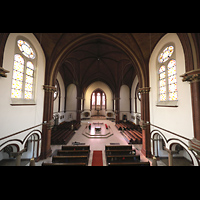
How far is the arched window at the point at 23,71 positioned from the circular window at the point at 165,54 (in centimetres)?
929

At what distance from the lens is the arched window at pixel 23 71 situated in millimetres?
5578

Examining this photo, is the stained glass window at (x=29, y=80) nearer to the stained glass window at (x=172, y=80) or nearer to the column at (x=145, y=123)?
the column at (x=145, y=123)

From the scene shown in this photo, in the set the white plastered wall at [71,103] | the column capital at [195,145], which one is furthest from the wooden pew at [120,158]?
the white plastered wall at [71,103]

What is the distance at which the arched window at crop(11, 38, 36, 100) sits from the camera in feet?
18.3

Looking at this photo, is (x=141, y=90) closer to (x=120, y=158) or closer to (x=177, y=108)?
(x=177, y=108)

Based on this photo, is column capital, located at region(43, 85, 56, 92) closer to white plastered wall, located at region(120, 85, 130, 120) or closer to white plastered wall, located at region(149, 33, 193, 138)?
white plastered wall, located at region(149, 33, 193, 138)

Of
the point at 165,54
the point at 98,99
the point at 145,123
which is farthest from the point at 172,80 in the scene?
the point at 98,99

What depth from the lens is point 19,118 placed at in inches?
220

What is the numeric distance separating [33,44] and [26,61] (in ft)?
4.71

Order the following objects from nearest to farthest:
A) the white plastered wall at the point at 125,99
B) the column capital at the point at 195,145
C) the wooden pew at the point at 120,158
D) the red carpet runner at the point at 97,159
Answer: the column capital at the point at 195,145, the wooden pew at the point at 120,158, the red carpet runner at the point at 97,159, the white plastered wall at the point at 125,99

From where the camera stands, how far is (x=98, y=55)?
1488 cm

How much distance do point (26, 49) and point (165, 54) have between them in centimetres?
944

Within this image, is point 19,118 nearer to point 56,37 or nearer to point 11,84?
point 11,84

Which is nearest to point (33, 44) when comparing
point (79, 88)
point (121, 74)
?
point (79, 88)
